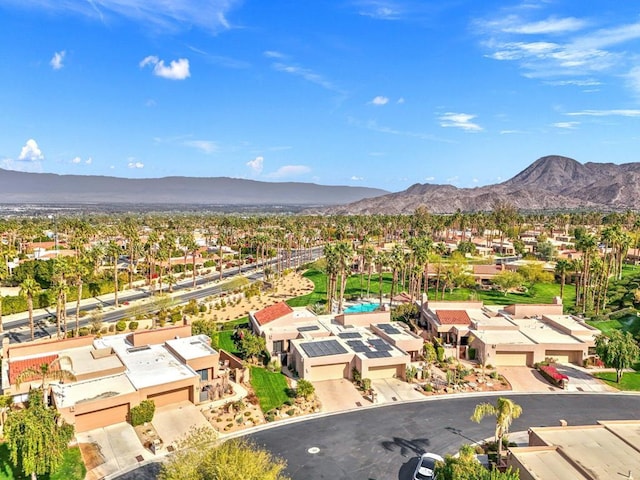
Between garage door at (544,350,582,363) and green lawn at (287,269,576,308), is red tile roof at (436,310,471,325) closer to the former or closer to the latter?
garage door at (544,350,582,363)

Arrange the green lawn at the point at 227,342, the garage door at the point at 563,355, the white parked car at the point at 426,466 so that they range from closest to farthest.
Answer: the white parked car at the point at 426,466 < the garage door at the point at 563,355 < the green lawn at the point at 227,342

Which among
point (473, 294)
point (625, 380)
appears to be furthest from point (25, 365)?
point (473, 294)

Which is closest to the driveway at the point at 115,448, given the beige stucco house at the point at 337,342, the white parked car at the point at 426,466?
the beige stucco house at the point at 337,342

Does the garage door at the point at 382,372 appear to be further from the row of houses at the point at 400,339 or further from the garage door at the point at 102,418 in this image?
the garage door at the point at 102,418

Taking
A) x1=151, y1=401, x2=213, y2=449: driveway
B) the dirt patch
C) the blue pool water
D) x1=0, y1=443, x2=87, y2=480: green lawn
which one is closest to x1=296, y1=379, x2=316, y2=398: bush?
x1=151, y1=401, x2=213, y2=449: driveway

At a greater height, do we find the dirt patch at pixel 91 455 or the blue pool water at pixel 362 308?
the blue pool water at pixel 362 308

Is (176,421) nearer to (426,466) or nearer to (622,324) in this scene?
(426,466)
